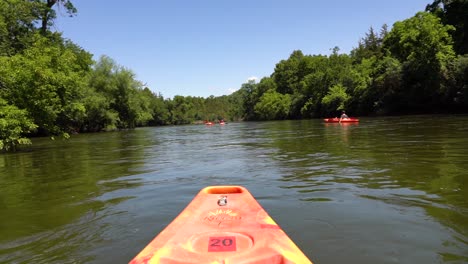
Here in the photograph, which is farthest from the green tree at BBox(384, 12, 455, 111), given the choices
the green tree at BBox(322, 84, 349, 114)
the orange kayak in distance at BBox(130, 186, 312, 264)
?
the orange kayak in distance at BBox(130, 186, 312, 264)

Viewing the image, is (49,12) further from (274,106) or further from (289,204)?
(274,106)

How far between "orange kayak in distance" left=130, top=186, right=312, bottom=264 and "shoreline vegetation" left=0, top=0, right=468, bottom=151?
1594 cm

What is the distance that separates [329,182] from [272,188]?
1246mm

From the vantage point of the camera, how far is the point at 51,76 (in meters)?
20.4

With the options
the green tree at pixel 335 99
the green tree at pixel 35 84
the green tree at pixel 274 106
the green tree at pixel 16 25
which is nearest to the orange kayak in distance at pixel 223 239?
the green tree at pixel 35 84

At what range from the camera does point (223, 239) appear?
3674 millimetres

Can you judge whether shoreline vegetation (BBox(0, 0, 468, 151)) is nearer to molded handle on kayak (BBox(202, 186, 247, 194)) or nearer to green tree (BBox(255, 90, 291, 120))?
green tree (BBox(255, 90, 291, 120))

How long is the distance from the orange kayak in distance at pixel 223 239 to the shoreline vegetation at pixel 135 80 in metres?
15.9

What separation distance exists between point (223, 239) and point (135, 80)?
61.2 meters

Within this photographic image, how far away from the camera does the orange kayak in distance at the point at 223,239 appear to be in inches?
124

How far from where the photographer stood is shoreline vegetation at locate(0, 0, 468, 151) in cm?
2017

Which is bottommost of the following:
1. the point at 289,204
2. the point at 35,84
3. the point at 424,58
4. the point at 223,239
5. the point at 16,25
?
the point at 289,204

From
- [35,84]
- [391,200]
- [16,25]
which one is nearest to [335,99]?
[16,25]

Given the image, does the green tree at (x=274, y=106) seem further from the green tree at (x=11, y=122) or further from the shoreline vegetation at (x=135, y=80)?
the green tree at (x=11, y=122)
